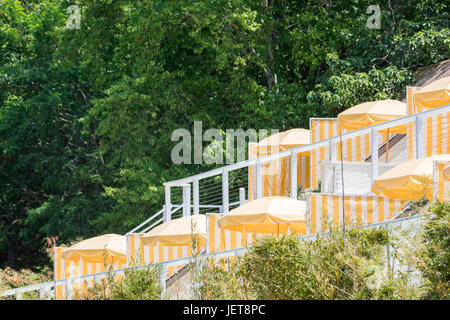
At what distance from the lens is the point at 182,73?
2566cm

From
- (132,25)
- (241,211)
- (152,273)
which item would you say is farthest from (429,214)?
(132,25)

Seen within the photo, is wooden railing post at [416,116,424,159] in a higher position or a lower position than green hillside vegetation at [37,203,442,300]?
higher

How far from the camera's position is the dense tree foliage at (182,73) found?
22641 millimetres

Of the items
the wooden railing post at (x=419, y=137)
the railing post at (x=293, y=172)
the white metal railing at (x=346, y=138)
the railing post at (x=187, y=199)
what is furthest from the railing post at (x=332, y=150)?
the railing post at (x=187, y=199)

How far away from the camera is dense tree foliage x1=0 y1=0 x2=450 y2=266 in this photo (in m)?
22.6

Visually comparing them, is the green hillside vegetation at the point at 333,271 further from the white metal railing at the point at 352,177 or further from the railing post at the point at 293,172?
A: the railing post at the point at 293,172

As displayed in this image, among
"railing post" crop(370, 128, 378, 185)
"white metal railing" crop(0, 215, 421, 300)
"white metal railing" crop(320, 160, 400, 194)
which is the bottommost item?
"white metal railing" crop(0, 215, 421, 300)

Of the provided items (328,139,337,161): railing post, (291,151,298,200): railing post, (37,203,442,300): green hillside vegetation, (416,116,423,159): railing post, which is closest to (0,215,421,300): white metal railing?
(37,203,442,300): green hillside vegetation

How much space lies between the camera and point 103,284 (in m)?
7.50

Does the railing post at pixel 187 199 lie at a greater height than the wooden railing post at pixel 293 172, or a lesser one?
lesser

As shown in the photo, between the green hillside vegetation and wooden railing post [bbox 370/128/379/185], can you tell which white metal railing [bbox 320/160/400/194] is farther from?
the green hillside vegetation
